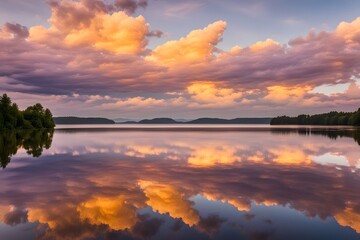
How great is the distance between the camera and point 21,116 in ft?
413

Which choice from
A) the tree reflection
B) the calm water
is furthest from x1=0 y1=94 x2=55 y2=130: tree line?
the calm water

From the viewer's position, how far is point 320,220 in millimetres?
13016

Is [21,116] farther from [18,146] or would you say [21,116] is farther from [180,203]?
[180,203]

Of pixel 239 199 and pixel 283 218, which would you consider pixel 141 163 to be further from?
pixel 283 218

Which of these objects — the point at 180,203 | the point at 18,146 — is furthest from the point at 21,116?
the point at 180,203

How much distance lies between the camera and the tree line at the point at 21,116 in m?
109

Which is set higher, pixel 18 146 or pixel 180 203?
pixel 18 146

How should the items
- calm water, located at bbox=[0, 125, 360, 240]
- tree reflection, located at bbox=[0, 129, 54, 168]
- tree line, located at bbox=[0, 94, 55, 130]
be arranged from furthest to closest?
tree line, located at bbox=[0, 94, 55, 130] → tree reflection, located at bbox=[0, 129, 54, 168] → calm water, located at bbox=[0, 125, 360, 240]

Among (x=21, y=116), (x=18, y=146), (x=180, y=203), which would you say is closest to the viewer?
(x=180, y=203)

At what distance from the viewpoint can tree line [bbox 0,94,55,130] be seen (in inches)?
4284

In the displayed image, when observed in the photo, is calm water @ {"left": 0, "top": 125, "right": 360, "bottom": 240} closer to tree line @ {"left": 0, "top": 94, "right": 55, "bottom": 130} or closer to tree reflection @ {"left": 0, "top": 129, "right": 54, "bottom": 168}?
tree reflection @ {"left": 0, "top": 129, "right": 54, "bottom": 168}

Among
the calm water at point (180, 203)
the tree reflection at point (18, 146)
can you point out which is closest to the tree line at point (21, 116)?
the tree reflection at point (18, 146)

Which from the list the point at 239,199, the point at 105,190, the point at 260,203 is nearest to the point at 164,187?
the point at 105,190

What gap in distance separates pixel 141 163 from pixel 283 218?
19.9 meters
